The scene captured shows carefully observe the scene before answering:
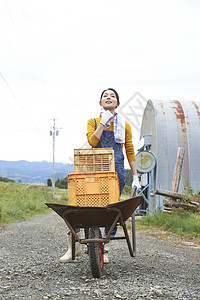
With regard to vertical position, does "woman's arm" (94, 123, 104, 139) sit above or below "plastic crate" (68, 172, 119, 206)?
above

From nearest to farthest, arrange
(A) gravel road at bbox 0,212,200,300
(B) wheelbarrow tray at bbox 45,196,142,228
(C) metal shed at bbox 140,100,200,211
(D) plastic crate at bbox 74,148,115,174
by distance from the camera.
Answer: (A) gravel road at bbox 0,212,200,300 < (B) wheelbarrow tray at bbox 45,196,142,228 < (D) plastic crate at bbox 74,148,115,174 < (C) metal shed at bbox 140,100,200,211

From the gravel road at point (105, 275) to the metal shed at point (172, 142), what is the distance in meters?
9.03

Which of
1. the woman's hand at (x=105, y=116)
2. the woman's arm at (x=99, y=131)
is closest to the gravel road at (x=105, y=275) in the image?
the woman's arm at (x=99, y=131)

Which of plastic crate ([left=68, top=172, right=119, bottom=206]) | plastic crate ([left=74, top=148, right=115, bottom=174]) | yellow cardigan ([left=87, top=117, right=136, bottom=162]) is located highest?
yellow cardigan ([left=87, top=117, right=136, bottom=162])

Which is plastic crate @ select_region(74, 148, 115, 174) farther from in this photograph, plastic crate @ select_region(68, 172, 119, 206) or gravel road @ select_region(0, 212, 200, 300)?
gravel road @ select_region(0, 212, 200, 300)

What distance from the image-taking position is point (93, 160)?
3.62m

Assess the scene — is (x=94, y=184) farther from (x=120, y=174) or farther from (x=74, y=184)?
(x=120, y=174)

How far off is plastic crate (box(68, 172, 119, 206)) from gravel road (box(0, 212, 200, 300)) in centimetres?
77

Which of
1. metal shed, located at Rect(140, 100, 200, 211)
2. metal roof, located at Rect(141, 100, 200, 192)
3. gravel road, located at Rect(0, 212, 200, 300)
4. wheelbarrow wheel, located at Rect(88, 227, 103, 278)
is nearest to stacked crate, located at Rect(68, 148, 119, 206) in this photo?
wheelbarrow wheel, located at Rect(88, 227, 103, 278)

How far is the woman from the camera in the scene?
4.00m

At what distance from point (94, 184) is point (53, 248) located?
9.22 feet

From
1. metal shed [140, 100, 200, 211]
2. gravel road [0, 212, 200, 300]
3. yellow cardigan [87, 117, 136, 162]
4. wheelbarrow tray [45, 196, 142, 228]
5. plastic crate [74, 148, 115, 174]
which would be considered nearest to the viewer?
gravel road [0, 212, 200, 300]

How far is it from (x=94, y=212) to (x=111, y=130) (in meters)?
1.20

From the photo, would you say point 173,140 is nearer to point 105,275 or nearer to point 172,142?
point 172,142
